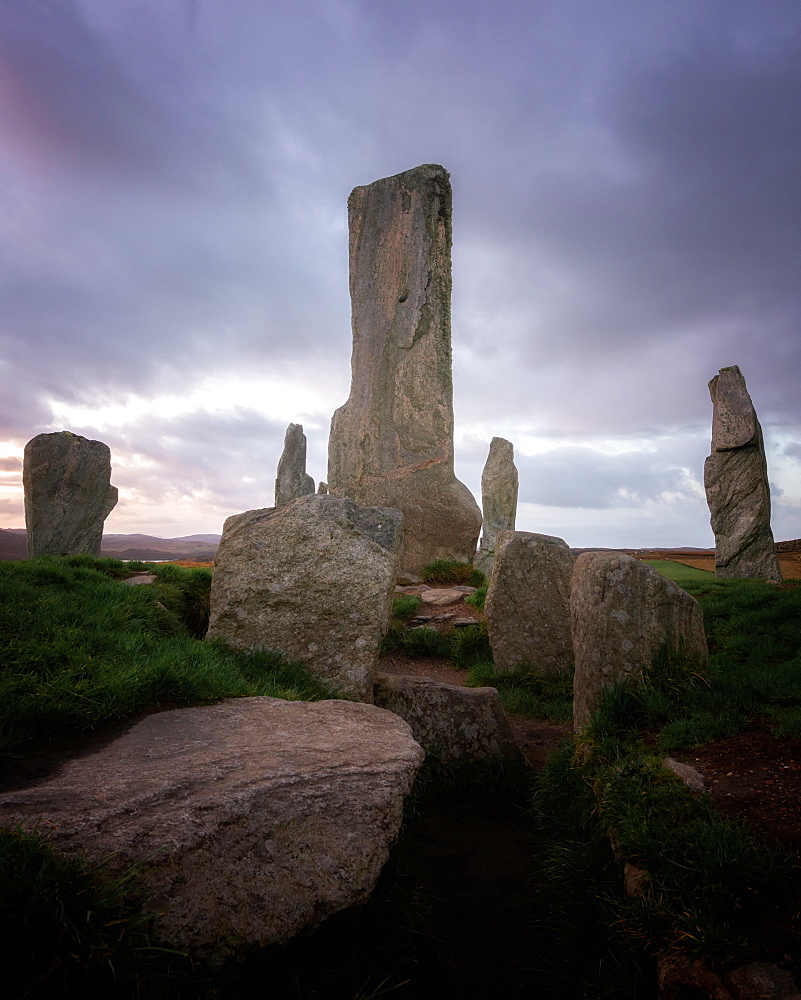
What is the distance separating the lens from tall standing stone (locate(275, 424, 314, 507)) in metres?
28.2

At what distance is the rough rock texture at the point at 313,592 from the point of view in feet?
19.8

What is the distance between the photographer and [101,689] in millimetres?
4133

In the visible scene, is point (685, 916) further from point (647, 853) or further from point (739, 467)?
point (739, 467)

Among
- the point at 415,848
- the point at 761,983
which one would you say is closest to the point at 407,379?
the point at 415,848

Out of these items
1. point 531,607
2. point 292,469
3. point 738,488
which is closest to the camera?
point 531,607

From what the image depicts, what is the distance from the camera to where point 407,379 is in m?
14.1

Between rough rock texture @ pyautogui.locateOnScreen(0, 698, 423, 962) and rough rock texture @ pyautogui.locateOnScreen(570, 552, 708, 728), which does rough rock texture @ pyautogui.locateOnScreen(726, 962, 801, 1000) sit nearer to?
rough rock texture @ pyautogui.locateOnScreen(0, 698, 423, 962)

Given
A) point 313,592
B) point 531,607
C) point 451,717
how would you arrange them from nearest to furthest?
point 451,717 < point 313,592 < point 531,607

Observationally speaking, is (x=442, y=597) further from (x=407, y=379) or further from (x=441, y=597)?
(x=407, y=379)

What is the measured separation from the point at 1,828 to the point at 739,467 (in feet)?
59.4

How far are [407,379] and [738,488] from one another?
9.85 metres

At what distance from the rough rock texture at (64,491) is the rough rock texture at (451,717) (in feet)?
37.1

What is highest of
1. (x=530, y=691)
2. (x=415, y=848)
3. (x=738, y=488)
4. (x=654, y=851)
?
(x=738, y=488)

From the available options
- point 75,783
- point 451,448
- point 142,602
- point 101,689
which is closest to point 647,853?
point 75,783
